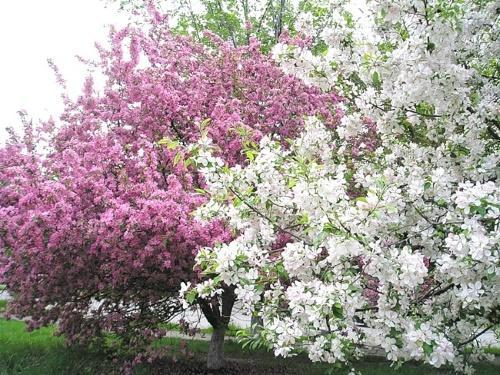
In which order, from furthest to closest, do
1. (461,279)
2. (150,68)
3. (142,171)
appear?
(150,68) < (142,171) < (461,279)

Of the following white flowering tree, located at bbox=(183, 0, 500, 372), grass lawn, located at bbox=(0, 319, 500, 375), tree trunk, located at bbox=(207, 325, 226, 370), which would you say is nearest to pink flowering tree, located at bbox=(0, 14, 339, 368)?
tree trunk, located at bbox=(207, 325, 226, 370)

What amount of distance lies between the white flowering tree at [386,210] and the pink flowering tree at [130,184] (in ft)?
2.63

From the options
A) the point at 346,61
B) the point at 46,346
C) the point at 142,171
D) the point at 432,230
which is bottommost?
the point at 46,346

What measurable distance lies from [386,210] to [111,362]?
504 cm

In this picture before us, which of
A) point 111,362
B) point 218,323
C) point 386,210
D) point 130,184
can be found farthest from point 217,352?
point 386,210

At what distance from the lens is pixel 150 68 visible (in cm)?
754

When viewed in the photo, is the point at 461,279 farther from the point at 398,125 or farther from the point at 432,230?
the point at 398,125

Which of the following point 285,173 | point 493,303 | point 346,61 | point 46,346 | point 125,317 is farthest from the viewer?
point 46,346

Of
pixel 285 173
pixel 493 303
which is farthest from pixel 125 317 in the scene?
pixel 493 303

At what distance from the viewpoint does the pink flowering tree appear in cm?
562

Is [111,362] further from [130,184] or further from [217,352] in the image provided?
[130,184]

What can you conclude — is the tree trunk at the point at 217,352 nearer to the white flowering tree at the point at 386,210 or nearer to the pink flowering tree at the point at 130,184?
the pink flowering tree at the point at 130,184

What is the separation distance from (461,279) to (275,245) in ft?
11.1

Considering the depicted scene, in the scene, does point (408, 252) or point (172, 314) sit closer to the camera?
point (408, 252)
